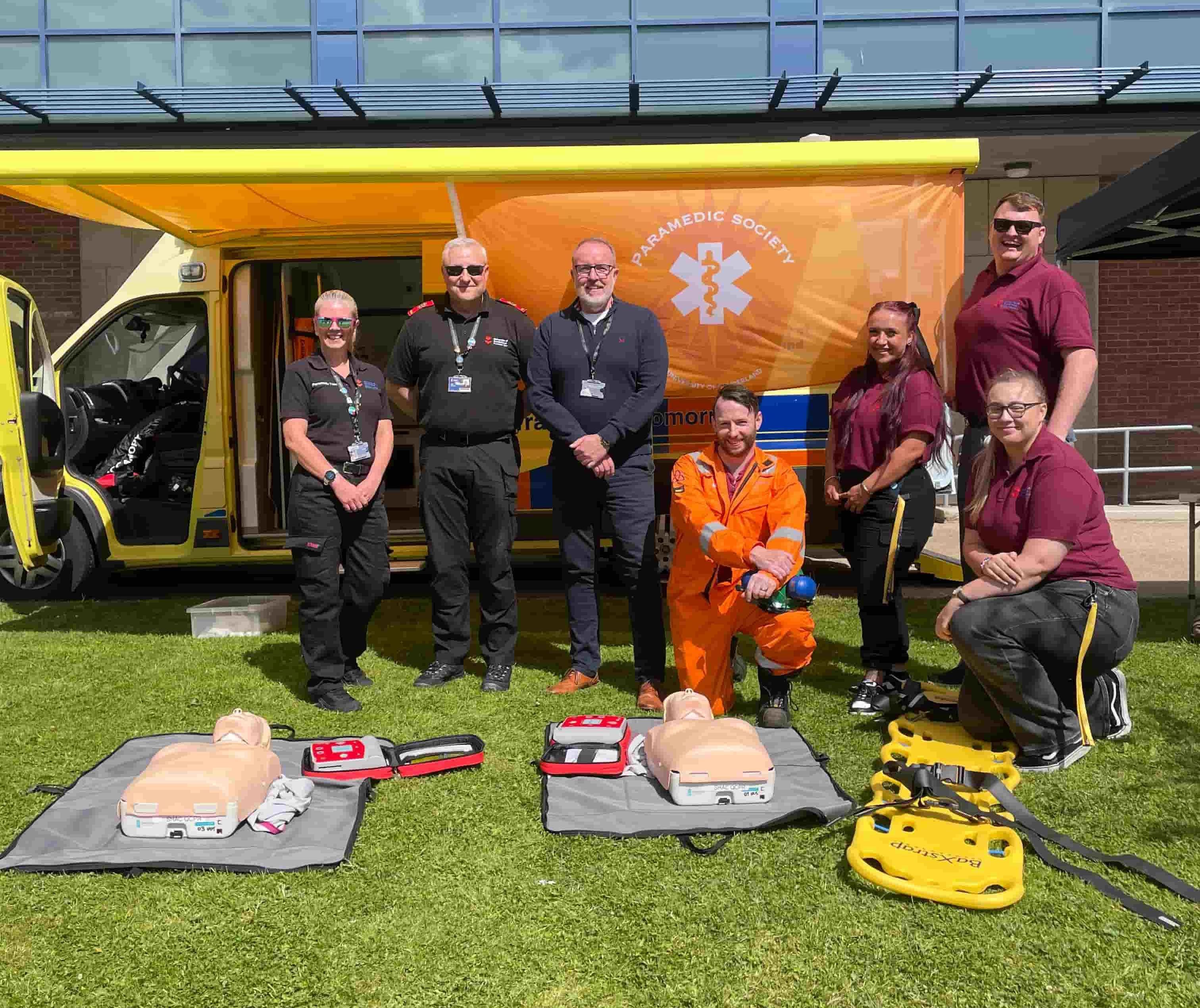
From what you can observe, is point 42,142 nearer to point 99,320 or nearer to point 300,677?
point 99,320

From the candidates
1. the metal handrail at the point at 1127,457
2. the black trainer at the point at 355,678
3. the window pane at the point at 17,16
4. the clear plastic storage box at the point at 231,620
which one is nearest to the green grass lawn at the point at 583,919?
the black trainer at the point at 355,678

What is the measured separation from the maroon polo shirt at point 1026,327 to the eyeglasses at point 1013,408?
2.19 feet

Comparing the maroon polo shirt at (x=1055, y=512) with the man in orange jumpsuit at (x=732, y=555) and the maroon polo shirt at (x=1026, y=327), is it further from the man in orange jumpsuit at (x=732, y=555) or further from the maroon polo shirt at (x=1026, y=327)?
the man in orange jumpsuit at (x=732, y=555)

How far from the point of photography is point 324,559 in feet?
14.1

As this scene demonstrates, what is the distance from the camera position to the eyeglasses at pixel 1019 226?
3.98 metres

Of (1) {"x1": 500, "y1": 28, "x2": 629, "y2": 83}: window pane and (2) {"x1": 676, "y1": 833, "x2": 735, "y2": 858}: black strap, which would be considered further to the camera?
(1) {"x1": 500, "y1": 28, "x2": 629, "y2": 83}: window pane

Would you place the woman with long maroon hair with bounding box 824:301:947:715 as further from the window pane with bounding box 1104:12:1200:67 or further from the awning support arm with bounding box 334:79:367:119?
the window pane with bounding box 1104:12:1200:67

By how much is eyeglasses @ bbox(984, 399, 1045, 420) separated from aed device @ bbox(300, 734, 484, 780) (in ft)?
6.75

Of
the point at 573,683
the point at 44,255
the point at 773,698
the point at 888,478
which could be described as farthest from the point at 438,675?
the point at 44,255

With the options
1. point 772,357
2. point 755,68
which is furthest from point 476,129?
point 772,357

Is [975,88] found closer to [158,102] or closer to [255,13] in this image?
[255,13]

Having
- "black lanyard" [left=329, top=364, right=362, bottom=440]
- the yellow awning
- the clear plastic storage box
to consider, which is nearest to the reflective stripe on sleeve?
"black lanyard" [left=329, top=364, right=362, bottom=440]

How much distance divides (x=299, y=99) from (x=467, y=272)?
7.03 m

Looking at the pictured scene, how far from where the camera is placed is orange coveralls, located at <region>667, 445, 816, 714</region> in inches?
153
